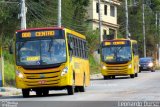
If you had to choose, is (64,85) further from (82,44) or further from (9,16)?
(9,16)

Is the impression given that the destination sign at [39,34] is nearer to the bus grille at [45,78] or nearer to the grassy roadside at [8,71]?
the bus grille at [45,78]

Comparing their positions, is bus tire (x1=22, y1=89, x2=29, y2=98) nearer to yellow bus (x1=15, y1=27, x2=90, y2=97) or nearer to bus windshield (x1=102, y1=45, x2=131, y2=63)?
yellow bus (x1=15, y1=27, x2=90, y2=97)

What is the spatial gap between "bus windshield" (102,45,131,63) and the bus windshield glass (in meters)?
19.4

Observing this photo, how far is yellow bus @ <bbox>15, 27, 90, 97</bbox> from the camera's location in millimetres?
24828

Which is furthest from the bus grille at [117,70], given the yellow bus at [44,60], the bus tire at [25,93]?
the bus tire at [25,93]

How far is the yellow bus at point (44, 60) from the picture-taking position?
2483 centimetres

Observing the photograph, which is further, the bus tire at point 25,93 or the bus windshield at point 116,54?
A: the bus windshield at point 116,54

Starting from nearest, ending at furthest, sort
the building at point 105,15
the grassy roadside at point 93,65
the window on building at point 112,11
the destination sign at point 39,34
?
the destination sign at point 39,34 → the grassy roadside at point 93,65 → the building at point 105,15 → the window on building at point 112,11

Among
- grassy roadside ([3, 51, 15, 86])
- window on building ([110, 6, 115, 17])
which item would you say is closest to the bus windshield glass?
grassy roadside ([3, 51, 15, 86])

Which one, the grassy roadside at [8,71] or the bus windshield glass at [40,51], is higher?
the bus windshield glass at [40,51]

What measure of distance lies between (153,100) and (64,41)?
595cm

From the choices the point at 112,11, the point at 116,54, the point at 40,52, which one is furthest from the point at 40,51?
the point at 112,11

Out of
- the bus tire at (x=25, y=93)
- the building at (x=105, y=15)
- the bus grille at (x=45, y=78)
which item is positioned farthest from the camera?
the building at (x=105, y=15)

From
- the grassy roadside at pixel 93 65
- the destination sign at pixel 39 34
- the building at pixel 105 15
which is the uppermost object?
the building at pixel 105 15
